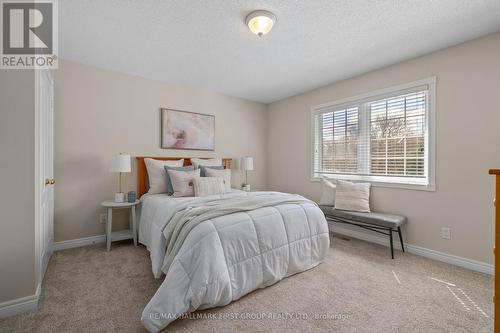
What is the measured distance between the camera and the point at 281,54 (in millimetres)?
2729

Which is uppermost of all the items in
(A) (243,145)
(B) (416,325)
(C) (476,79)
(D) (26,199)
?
(C) (476,79)

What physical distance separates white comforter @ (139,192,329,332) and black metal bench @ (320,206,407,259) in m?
0.74

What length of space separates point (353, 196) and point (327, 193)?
1.46 ft

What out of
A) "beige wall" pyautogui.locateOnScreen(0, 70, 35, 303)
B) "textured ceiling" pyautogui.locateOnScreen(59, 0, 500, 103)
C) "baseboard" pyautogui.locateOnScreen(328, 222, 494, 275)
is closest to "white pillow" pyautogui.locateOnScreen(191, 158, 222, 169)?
"textured ceiling" pyautogui.locateOnScreen(59, 0, 500, 103)

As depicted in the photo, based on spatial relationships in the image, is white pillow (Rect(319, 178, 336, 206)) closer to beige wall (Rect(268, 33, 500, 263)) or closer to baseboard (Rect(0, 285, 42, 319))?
beige wall (Rect(268, 33, 500, 263))

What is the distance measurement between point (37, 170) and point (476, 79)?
417 cm

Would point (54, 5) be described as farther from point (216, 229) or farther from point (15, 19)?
point (216, 229)

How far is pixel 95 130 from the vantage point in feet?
10.1

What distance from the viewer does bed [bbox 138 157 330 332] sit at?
5.06 ft

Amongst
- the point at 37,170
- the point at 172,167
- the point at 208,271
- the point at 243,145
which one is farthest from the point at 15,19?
the point at 243,145

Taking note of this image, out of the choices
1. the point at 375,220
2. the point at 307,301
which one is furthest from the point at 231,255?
the point at 375,220

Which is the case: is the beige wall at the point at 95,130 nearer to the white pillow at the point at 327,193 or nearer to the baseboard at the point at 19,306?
the baseboard at the point at 19,306

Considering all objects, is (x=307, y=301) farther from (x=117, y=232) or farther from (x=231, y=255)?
(x=117, y=232)

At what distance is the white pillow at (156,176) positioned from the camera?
10.6 feet
